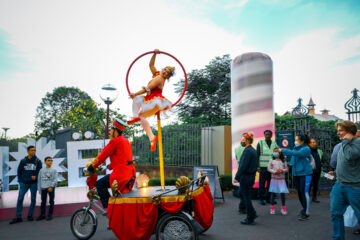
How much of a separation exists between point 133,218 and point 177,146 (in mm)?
9388

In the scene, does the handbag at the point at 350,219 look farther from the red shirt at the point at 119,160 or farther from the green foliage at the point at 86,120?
the green foliage at the point at 86,120

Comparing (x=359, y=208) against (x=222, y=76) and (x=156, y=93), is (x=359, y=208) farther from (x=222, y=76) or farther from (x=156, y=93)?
(x=222, y=76)

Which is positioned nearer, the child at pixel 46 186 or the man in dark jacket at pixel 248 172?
the man in dark jacket at pixel 248 172

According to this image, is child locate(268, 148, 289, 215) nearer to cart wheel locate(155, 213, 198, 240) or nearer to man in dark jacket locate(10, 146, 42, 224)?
cart wheel locate(155, 213, 198, 240)

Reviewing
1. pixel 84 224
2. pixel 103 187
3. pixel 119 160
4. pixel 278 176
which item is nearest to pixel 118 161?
pixel 119 160

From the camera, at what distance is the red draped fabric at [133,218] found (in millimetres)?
4066

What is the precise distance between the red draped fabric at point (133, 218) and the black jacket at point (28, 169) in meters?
3.59

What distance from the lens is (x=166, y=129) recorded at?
1361 cm

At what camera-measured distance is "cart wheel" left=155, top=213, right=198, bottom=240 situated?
4078 millimetres

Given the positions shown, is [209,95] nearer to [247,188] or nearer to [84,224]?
[247,188]

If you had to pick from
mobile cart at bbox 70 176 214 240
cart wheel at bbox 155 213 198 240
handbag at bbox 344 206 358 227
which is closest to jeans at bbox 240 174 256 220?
handbag at bbox 344 206 358 227

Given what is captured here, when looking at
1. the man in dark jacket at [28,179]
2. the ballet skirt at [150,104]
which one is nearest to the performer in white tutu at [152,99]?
the ballet skirt at [150,104]

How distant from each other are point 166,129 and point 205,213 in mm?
9167

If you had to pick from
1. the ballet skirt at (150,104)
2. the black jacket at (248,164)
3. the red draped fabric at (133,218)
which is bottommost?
the red draped fabric at (133,218)
